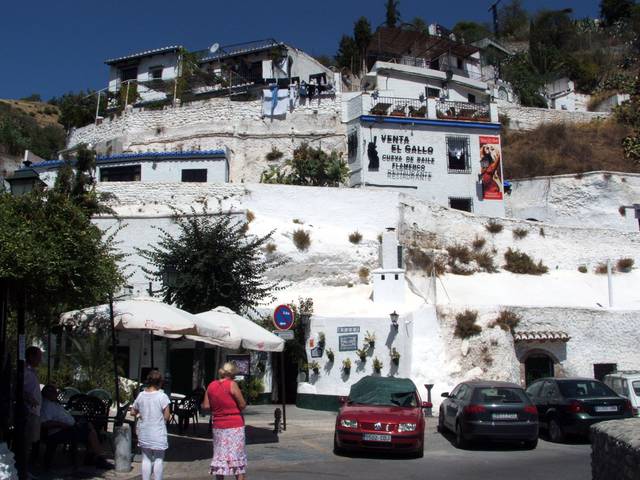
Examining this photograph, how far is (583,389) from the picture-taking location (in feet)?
46.2

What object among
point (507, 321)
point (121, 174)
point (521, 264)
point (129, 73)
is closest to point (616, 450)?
point (507, 321)

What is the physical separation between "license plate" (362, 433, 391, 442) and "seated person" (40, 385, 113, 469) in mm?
4493

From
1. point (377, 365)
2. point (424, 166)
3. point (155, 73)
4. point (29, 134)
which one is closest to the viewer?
point (377, 365)

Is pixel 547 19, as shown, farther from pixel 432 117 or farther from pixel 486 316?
pixel 486 316

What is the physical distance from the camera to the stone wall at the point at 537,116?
162ft

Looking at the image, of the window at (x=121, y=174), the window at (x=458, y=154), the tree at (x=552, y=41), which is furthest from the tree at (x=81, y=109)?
the tree at (x=552, y=41)

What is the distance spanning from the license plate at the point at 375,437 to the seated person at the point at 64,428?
4.49 meters

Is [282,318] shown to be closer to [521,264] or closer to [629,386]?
[629,386]

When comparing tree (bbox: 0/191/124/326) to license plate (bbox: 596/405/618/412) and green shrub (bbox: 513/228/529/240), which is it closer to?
license plate (bbox: 596/405/618/412)

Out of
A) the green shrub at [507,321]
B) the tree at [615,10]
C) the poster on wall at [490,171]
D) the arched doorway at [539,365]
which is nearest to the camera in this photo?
the green shrub at [507,321]

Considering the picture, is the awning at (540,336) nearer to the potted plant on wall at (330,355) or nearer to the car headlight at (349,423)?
the potted plant on wall at (330,355)

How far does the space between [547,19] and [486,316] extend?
2572 inches

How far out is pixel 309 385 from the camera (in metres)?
20.1

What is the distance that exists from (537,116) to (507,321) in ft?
110
